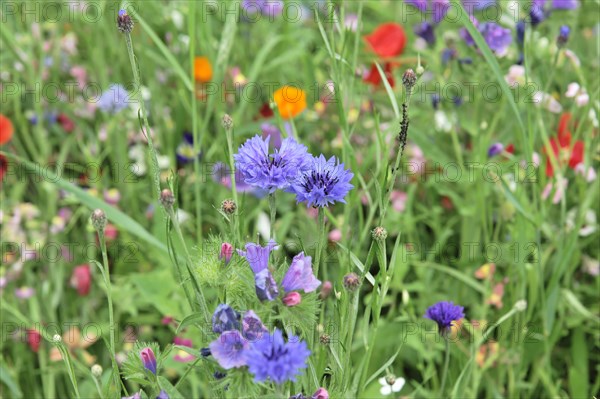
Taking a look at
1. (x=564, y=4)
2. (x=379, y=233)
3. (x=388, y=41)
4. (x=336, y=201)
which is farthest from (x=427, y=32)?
(x=379, y=233)

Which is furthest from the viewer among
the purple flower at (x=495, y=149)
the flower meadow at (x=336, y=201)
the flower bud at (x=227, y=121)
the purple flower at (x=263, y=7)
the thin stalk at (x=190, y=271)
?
the purple flower at (x=263, y=7)

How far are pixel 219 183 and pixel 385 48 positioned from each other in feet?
1.50

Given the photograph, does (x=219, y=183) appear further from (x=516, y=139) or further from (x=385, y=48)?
(x=516, y=139)

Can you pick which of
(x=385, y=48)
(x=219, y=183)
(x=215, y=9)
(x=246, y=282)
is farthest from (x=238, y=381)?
(x=215, y=9)

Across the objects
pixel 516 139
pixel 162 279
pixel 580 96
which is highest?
pixel 580 96

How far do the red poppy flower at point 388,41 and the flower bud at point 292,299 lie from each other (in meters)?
1.02

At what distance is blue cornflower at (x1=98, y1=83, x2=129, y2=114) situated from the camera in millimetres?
1597

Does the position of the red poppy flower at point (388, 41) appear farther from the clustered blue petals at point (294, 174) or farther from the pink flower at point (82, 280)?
the clustered blue petals at point (294, 174)

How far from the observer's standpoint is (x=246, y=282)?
0.74 meters

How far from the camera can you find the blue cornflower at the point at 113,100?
1597 mm

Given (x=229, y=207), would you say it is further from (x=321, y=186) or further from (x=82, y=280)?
(x=82, y=280)

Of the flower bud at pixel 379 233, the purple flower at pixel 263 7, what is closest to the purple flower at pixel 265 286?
the flower bud at pixel 379 233

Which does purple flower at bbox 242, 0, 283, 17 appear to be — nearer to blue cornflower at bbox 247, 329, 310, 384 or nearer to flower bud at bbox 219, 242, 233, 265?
flower bud at bbox 219, 242, 233, 265

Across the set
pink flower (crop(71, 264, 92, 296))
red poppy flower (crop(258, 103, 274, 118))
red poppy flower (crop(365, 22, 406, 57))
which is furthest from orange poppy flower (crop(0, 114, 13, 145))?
red poppy flower (crop(365, 22, 406, 57))
